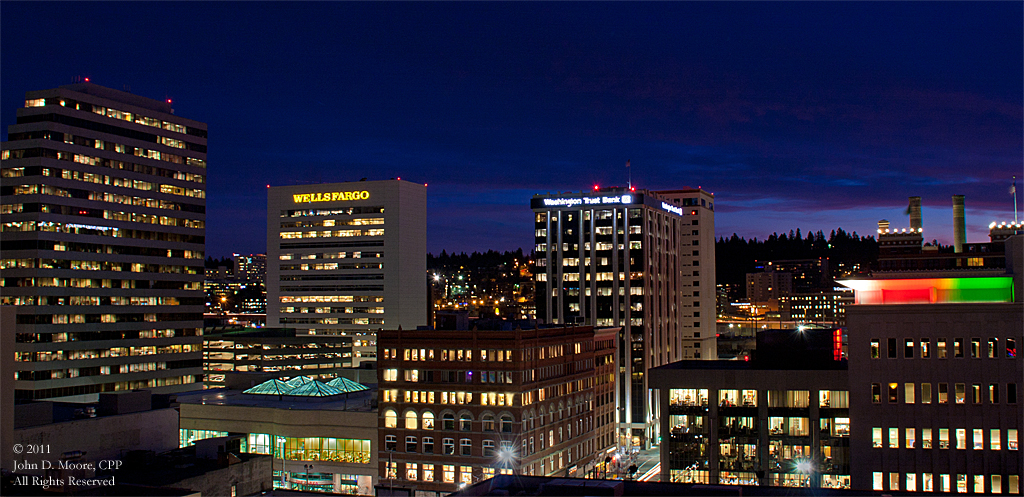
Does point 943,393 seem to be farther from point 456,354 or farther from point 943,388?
point 456,354

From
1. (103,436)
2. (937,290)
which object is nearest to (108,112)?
(103,436)

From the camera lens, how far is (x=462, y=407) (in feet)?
387

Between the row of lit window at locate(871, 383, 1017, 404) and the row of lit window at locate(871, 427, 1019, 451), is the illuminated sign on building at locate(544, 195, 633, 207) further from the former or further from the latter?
the row of lit window at locate(871, 427, 1019, 451)

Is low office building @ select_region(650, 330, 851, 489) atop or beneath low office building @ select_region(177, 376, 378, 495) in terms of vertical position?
atop

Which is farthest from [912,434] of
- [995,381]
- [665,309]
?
[665,309]

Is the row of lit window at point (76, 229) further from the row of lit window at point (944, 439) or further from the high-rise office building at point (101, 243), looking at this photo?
the row of lit window at point (944, 439)

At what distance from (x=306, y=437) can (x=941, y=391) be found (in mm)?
86328

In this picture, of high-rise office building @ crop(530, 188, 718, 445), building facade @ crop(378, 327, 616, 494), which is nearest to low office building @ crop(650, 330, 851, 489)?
building facade @ crop(378, 327, 616, 494)

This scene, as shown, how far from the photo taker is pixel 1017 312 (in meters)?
65.3

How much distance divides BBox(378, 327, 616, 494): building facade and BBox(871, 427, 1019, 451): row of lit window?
55.3 metres

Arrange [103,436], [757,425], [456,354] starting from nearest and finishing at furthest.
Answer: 1. [757,425]
2. [103,436]
3. [456,354]

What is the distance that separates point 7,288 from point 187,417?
6217cm

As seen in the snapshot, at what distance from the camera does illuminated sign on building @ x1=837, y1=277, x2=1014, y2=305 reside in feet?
226

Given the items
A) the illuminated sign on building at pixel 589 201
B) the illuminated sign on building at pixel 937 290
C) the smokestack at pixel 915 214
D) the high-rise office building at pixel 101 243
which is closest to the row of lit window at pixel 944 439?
the illuminated sign on building at pixel 937 290
